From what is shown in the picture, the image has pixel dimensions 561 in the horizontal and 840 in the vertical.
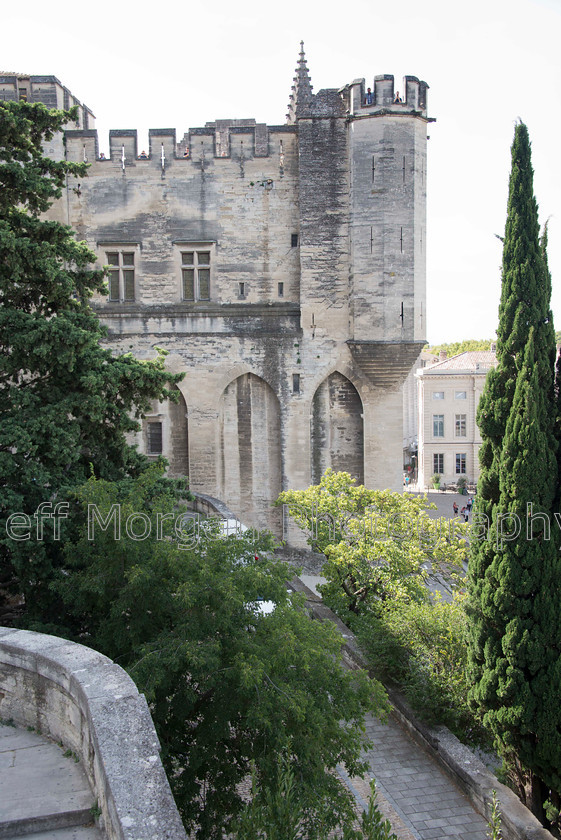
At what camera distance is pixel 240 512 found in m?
22.5

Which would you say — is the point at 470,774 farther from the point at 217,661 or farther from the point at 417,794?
the point at 217,661

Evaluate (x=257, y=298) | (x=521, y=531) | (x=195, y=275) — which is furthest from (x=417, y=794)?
(x=195, y=275)

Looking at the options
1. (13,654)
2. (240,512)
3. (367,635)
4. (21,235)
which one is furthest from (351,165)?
(13,654)

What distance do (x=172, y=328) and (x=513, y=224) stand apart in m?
12.8

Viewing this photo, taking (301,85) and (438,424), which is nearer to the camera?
(301,85)

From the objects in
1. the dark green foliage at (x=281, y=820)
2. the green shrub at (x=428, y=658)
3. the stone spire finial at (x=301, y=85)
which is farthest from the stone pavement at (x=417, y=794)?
the stone spire finial at (x=301, y=85)

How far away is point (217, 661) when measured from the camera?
23.8 feet

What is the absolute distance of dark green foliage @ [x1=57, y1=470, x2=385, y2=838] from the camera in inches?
281

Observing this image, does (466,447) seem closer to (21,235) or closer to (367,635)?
(367,635)

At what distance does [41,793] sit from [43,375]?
726 centimetres

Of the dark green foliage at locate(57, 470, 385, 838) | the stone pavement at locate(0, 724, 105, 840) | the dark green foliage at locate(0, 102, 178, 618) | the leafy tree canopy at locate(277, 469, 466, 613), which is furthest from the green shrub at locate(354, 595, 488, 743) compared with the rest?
the stone pavement at locate(0, 724, 105, 840)

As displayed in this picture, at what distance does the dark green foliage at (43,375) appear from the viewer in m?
10.3

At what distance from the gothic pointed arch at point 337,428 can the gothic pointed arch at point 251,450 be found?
1135mm

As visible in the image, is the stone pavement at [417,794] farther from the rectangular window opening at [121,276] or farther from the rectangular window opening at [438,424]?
the rectangular window opening at [438,424]
